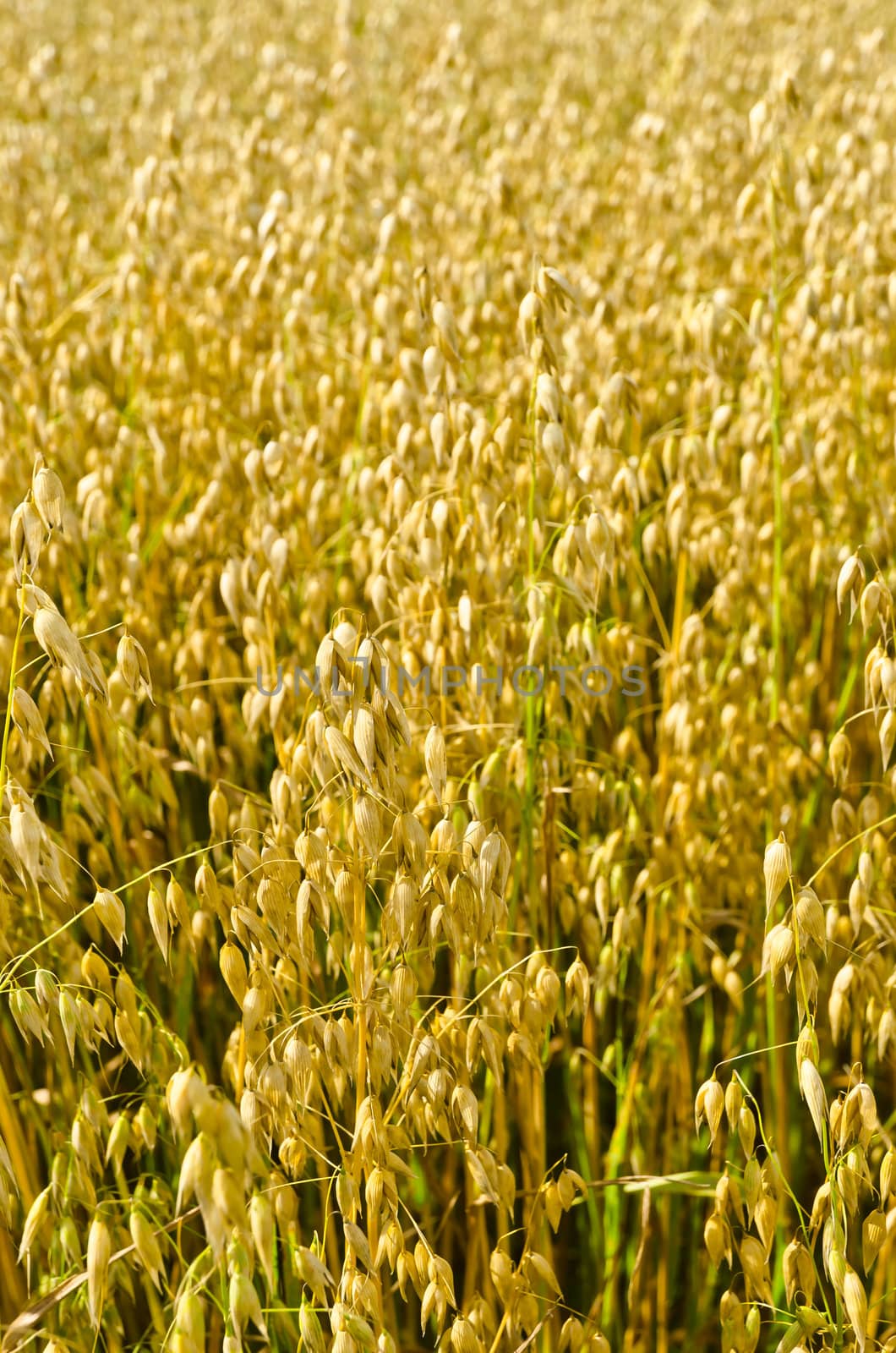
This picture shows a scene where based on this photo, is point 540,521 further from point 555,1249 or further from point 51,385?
point 51,385

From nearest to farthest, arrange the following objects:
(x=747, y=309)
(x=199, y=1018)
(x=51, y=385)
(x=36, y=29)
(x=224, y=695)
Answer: (x=199, y=1018) → (x=224, y=695) → (x=51, y=385) → (x=747, y=309) → (x=36, y=29)

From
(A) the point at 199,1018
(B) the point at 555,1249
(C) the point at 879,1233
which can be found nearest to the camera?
(C) the point at 879,1233

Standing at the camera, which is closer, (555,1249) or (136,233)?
(555,1249)

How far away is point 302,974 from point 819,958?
824mm

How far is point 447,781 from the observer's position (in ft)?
4.28

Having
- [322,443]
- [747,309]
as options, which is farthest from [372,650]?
[747,309]

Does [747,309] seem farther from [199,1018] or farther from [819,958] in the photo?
[199,1018]

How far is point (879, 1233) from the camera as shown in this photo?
3.95 feet

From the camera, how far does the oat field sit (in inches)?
44.8

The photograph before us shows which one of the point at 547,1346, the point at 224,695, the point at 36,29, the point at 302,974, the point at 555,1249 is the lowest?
the point at 555,1249

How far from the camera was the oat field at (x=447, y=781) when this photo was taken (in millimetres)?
1138

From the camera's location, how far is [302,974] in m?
1.49

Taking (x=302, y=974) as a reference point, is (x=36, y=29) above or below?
above

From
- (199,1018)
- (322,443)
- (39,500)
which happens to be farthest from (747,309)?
(39,500)
